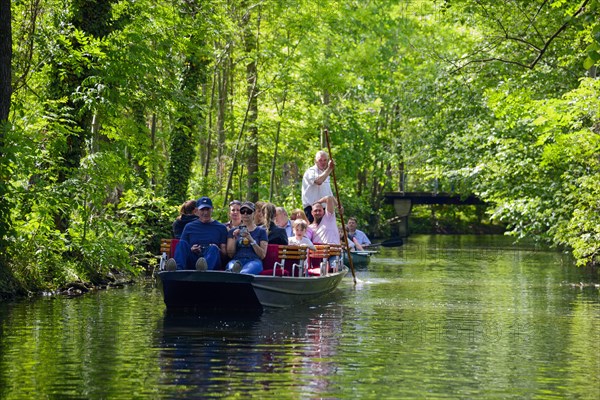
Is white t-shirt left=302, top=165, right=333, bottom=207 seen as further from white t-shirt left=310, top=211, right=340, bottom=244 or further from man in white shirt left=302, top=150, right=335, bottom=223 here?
white t-shirt left=310, top=211, right=340, bottom=244

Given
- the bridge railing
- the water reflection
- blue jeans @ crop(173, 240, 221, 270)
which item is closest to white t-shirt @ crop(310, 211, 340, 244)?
the water reflection

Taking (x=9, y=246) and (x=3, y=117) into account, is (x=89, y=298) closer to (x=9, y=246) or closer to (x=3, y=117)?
(x=9, y=246)

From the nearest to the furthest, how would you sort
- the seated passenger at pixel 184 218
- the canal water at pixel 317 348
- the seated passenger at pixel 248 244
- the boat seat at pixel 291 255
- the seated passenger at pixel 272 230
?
the canal water at pixel 317 348 → the seated passenger at pixel 248 244 → the boat seat at pixel 291 255 → the seated passenger at pixel 272 230 → the seated passenger at pixel 184 218

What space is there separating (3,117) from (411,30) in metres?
35.0

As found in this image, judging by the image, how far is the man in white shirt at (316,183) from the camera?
2084 cm

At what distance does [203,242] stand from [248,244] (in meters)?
0.63

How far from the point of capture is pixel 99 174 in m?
18.6

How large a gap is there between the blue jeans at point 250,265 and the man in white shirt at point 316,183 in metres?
4.57

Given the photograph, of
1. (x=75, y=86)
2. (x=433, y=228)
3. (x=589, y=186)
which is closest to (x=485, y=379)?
(x=75, y=86)

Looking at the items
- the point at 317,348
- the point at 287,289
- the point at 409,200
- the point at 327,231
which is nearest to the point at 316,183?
the point at 327,231

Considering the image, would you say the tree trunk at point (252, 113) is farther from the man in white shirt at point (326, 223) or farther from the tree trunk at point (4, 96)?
the tree trunk at point (4, 96)

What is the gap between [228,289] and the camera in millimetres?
15586

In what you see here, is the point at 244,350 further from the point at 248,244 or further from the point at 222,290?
the point at 248,244

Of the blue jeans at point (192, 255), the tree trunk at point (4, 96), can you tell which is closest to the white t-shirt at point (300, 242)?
the blue jeans at point (192, 255)
